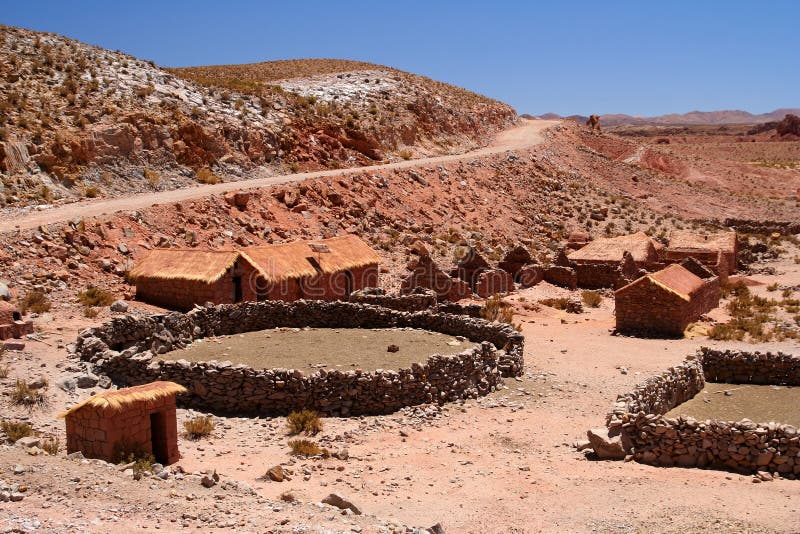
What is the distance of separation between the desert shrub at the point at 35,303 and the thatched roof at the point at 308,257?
5101 millimetres

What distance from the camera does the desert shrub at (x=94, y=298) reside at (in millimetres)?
18750

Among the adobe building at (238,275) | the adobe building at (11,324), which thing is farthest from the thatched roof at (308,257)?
the adobe building at (11,324)

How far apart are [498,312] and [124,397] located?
13221 mm

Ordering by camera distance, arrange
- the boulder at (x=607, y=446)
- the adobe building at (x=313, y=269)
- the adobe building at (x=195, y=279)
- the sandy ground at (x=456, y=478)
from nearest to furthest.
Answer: the sandy ground at (x=456, y=478), the boulder at (x=607, y=446), the adobe building at (x=195, y=279), the adobe building at (x=313, y=269)

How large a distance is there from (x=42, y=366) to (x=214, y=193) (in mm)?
16148

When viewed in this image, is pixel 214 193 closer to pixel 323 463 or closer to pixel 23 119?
pixel 23 119

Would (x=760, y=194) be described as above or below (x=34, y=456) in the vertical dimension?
above

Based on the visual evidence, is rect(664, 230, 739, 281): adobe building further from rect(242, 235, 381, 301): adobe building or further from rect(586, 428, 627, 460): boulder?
rect(586, 428, 627, 460): boulder

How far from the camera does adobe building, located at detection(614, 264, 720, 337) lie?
20.4 metres

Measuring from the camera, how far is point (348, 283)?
22875mm

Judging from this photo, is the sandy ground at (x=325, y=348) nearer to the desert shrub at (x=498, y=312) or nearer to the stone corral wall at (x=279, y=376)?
the stone corral wall at (x=279, y=376)

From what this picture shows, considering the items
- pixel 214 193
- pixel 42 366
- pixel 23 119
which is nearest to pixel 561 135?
pixel 214 193

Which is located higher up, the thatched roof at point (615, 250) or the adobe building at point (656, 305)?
the thatched roof at point (615, 250)

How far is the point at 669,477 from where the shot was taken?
10.1 meters
